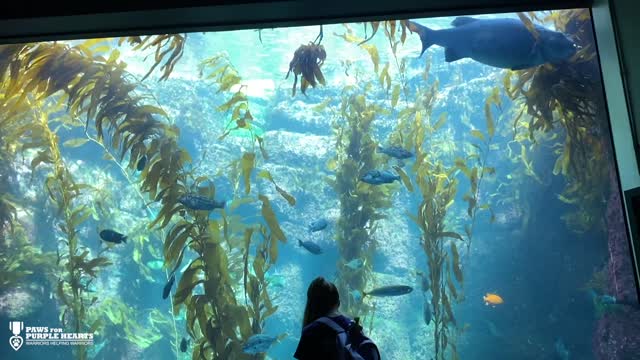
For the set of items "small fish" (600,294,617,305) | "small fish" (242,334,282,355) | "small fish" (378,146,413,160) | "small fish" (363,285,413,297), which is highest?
"small fish" (378,146,413,160)

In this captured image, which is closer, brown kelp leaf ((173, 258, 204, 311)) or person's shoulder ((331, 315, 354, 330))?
person's shoulder ((331, 315, 354, 330))

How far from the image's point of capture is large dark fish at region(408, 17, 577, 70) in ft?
11.0

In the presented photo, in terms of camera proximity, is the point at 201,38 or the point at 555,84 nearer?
the point at 555,84

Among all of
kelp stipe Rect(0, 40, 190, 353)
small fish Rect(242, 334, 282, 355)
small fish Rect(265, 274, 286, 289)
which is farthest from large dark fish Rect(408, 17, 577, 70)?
small fish Rect(265, 274, 286, 289)

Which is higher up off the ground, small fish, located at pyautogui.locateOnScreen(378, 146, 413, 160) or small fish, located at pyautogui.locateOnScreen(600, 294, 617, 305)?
small fish, located at pyautogui.locateOnScreen(378, 146, 413, 160)

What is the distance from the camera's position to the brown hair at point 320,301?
72.9 inches

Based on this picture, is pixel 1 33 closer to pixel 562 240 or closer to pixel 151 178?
pixel 151 178

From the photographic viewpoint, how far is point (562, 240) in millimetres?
10172

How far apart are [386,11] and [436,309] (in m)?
3.86

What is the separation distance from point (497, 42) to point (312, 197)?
13480mm

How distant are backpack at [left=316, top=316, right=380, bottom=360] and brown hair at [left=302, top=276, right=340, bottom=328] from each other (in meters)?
0.06

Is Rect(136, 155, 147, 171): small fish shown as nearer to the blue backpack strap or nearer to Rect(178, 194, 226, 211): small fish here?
Rect(178, 194, 226, 211): small fish

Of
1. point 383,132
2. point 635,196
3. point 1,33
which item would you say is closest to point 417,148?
point 635,196

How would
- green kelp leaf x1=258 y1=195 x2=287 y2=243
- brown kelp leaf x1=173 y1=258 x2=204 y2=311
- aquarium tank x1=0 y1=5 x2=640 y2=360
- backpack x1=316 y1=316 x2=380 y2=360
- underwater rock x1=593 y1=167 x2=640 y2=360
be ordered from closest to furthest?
backpack x1=316 y1=316 x2=380 y2=360, brown kelp leaf x1=173 y1=258 x2=204 y2=311, aquarium tank x1=0 y1=5 x2=640 y2=360, green kelp leaf x1=258 y1=195 x2=287 y2=243, underwater rock x1=593 y1=167 x2=640 y2=360
